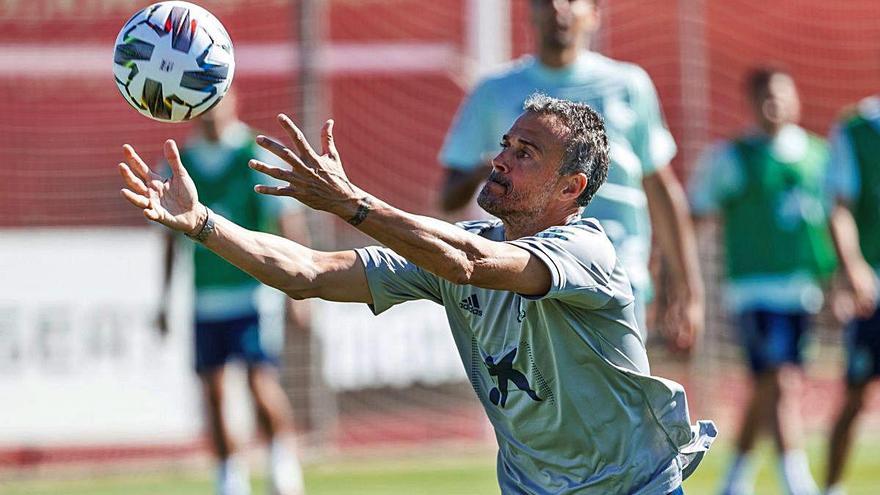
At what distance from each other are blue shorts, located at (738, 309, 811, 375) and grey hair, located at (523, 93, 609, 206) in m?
4.57

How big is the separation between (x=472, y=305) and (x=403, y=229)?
2.13 feet

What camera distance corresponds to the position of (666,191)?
662 cm

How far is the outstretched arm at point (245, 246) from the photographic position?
410 cm

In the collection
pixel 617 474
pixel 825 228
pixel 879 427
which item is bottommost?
pixel 879 427

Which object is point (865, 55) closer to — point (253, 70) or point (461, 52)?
point (461, 52)

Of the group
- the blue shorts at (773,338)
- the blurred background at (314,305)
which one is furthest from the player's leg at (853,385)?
the blurred background at (314,305)

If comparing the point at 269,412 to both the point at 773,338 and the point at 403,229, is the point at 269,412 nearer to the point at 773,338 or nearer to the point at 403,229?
the point at 773,338

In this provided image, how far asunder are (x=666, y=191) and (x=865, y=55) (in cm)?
1100

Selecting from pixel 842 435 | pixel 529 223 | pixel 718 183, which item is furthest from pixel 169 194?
pixel 718 183

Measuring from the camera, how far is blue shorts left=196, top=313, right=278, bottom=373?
352 inches

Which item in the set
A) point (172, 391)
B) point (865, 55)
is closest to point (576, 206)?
point (172, 391)

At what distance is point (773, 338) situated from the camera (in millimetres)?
8883

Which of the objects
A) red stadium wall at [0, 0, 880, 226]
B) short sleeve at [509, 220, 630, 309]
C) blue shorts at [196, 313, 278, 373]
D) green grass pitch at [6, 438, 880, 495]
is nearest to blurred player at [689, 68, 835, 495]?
green grass pitch at [6, 438, 880, 495]

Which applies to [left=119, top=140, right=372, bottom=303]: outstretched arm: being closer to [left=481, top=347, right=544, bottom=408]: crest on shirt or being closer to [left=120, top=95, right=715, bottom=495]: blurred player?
[left=120, top=95, right=715, bottom=495]: blurred player
